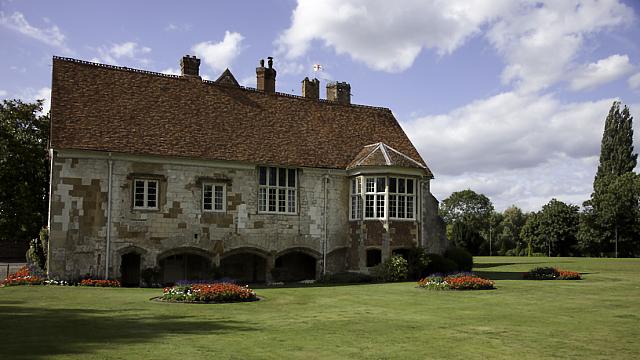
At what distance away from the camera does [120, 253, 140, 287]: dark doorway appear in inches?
1083

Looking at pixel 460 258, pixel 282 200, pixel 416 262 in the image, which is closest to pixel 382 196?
pixel 416 262

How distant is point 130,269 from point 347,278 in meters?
10.3

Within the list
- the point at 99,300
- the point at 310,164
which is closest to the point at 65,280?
the point at 99,300

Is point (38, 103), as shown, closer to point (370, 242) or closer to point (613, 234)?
point (370, 242)

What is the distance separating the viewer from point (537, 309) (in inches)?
669

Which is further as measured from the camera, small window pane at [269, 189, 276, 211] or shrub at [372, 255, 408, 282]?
small window pane at [269, 189, 276, 211]

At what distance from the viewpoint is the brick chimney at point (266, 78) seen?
3397 cm

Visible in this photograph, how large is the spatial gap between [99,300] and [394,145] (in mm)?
20173

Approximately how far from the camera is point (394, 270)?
1132 inches

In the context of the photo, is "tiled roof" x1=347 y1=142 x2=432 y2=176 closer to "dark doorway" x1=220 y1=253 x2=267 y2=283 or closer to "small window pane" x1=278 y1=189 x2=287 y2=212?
"small window pane" x1=278 y1=189 x2=287 y2=212

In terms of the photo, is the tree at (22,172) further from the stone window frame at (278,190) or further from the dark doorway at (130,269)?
the stone window frame at (278,190)

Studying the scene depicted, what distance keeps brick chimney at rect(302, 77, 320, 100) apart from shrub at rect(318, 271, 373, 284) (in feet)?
35.8

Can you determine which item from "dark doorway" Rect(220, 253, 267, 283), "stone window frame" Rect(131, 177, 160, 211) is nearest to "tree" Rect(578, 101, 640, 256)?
"dark doorway" Rect(220, 253, 267, 283)

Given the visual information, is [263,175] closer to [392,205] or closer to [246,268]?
[246,268]
